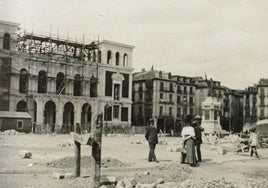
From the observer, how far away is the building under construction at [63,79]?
47.9 metres

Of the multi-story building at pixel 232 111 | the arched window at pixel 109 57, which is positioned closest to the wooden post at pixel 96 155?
the arched window at pixel 109 57

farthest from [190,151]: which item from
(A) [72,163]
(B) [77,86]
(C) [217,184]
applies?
(B) [77,86]

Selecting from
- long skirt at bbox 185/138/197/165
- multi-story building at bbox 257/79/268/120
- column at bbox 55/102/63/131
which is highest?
multi-story building at bbox 257/79/268/120

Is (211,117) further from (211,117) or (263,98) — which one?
(263,98)

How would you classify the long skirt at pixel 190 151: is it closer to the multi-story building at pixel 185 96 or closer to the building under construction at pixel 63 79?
the building under construction at pixel 63 79

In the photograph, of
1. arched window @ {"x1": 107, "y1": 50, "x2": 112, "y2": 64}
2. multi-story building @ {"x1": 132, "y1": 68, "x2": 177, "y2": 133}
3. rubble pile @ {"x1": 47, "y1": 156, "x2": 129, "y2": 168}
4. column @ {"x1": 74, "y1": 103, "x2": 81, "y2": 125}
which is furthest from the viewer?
multi-story building @ {"x1": 132, "y1": 68, "x2": 177, "y2": 133}

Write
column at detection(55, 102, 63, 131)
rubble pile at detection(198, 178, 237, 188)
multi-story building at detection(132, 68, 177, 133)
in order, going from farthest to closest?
multi-story building at detection(132, 68, 177, 133)
column at detection(55, 102, 63, 131)
rubble pile at detection(198, 178, 237, 188)

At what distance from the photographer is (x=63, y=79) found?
53.5 m

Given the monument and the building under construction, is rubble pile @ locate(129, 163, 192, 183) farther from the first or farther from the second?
the building under construction

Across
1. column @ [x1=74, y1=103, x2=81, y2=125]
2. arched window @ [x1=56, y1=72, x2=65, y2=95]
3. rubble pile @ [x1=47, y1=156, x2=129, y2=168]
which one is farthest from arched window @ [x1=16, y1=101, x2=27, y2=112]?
rubble pile @ [x1=47, y1=156, x2=129, y2=168]

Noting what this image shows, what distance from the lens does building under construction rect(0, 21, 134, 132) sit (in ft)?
157

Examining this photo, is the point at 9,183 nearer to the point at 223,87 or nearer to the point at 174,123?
the point at 174,123

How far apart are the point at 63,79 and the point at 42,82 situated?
2855mm

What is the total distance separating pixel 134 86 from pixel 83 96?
71.5 feet
